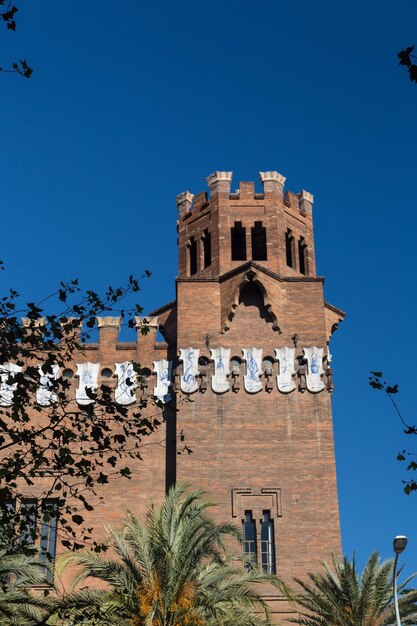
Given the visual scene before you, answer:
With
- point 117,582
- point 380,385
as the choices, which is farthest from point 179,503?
point 380,385

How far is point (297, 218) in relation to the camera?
31766mm

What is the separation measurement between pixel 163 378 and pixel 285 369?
3274 millimetres

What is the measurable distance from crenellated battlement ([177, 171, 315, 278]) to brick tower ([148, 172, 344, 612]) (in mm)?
34

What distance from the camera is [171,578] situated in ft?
66.9

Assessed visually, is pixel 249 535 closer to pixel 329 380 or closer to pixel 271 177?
pixel 329 380

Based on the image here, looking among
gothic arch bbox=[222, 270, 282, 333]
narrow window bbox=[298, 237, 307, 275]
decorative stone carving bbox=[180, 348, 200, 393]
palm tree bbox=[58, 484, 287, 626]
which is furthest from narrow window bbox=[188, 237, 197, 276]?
palm tree bbox=[58, 484, 287, 626]

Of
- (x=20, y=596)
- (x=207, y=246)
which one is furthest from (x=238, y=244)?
(x=20, y=596)

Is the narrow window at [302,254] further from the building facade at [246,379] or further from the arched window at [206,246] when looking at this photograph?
the arched window at [206,246]

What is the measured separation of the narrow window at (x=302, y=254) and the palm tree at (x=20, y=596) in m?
12.6

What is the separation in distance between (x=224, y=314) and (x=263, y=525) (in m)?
5.83

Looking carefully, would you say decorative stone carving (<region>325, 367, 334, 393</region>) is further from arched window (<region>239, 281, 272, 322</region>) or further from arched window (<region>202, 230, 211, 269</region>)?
arched window (<region>202, 230, 211, 269</region>)

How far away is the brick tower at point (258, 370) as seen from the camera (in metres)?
26.5

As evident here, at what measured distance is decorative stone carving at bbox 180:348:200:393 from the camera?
28.1 m

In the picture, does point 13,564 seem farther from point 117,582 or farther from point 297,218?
point 297,218
